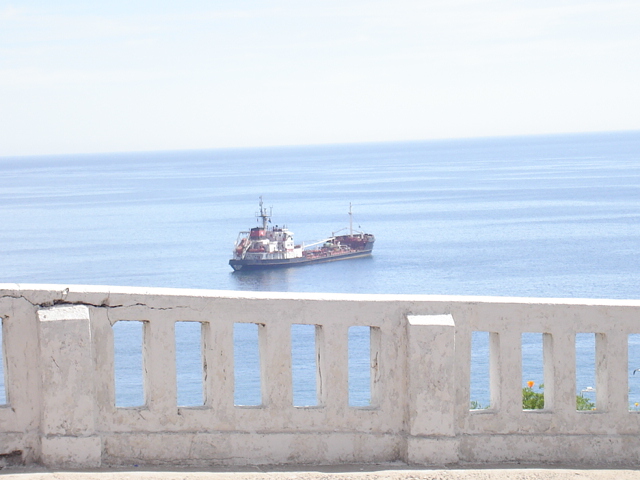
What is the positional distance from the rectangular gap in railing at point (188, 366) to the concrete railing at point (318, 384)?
2560cm

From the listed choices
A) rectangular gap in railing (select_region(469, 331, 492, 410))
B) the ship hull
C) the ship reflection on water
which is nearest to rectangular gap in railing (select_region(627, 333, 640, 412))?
rectangular gap in railing (select_region(469, 331, 492, 410))

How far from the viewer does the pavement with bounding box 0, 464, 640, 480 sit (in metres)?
4.50

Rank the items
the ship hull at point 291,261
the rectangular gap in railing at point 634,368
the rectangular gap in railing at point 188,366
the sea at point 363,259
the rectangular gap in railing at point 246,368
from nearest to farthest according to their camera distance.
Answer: the rectangular gap in railing at point 634,368, the rectangular gap in railing at point 188,366, the rectangular gap in railing at point 246,368, the sea at point 363,259, the ship hull at point 291,261

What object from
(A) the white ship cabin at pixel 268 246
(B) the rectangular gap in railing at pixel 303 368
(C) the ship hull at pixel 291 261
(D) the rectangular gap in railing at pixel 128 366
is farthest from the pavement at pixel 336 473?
(A) the white ship cabin at pixel 268 246

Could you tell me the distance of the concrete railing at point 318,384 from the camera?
4562 mm

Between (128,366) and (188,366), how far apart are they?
10.9 feet

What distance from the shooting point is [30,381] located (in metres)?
4.60

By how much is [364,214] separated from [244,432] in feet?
379

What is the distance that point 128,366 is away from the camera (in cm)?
4244

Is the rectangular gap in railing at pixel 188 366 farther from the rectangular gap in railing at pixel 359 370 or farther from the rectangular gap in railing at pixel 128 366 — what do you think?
the rectangular gap in railing at pixel 359 370

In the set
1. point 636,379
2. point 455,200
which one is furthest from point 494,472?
point 455,200

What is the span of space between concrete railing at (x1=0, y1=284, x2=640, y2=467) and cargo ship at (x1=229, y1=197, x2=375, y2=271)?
267 ft

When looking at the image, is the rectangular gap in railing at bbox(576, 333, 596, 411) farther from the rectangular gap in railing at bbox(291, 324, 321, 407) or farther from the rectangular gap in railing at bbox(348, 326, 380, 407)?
the rectangular gap in railing at bbox(291, 324, 321, 407)

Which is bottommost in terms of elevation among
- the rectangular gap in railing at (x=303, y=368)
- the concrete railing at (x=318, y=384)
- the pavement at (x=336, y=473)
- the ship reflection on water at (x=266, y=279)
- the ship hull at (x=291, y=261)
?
the rectangular gap in railing at (x=303, y=368)
